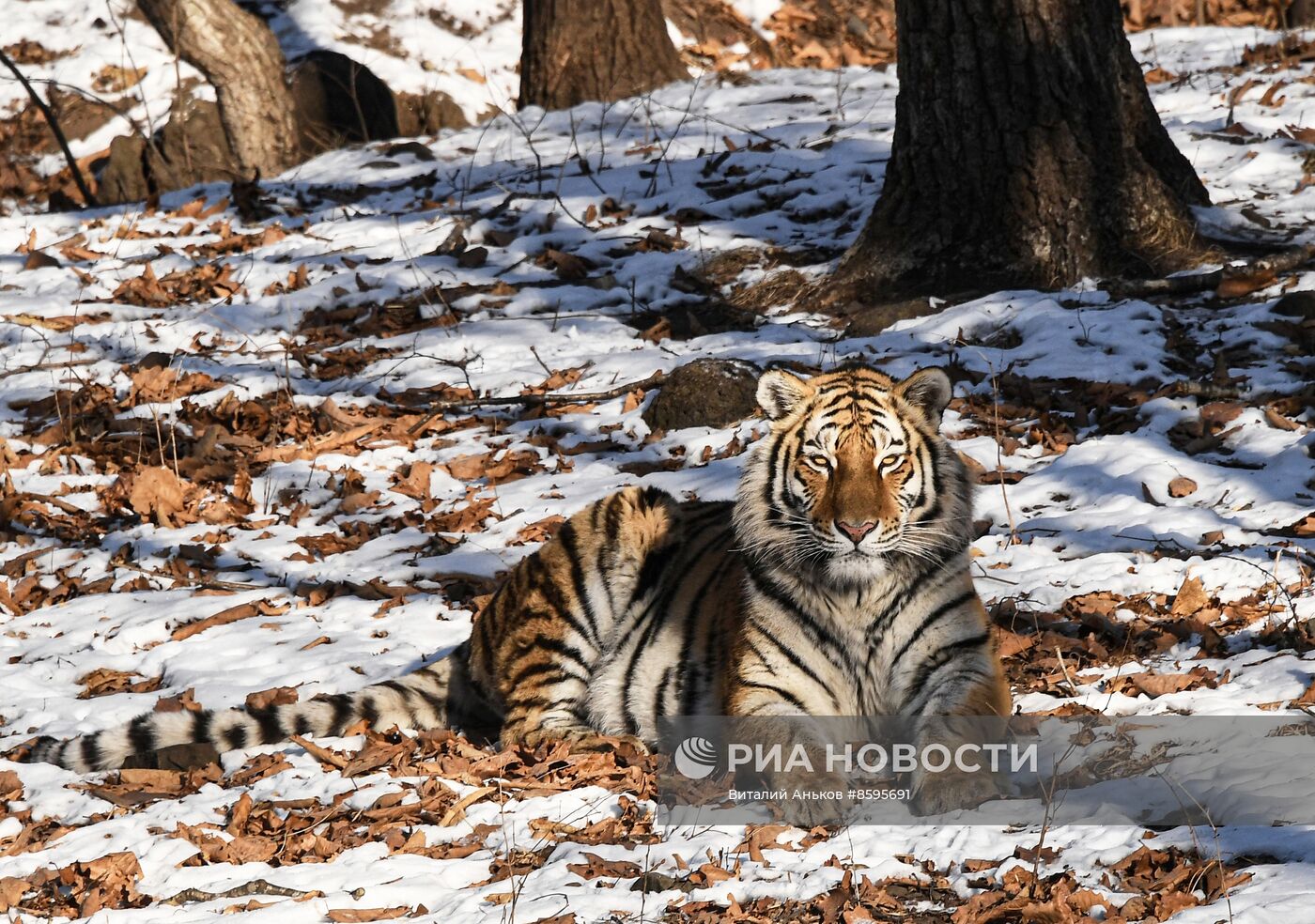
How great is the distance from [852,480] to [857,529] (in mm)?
182

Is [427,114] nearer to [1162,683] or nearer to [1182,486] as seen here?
[1182,486]

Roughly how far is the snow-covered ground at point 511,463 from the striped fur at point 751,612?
0.30 meters

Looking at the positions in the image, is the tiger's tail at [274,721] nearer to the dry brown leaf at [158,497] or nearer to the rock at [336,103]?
the dry brown leaf at [158,497]

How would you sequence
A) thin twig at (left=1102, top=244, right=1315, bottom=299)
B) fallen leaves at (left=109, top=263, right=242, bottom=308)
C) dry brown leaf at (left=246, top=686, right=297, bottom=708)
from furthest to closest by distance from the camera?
fallen leaves at (left=109, top=263, right=242, bottom=308) → thin twig at (left=1102, top=244, right=1315, bottom=299) → dry brown leaf at (left=246, top=686, right=297, bottom=708)

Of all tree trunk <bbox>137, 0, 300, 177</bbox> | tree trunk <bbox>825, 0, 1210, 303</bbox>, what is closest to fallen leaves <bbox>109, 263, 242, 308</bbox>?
tree trunk <bbox>137, 0, 300, 177</bbox>

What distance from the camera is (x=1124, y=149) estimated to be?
7773mm

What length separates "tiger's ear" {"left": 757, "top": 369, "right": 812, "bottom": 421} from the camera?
4.54 metres

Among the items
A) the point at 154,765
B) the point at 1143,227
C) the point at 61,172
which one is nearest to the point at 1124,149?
the point at 1143,227

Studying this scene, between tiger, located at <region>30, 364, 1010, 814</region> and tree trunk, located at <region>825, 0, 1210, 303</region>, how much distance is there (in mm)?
3486

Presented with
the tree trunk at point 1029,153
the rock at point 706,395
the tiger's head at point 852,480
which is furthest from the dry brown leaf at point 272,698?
the tree trunk at point 1029,153

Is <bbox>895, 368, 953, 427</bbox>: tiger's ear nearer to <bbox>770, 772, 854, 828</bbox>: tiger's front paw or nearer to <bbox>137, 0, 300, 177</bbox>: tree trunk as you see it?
<bbox>770, 772, 854, 828</bbox>: tiger's front paw

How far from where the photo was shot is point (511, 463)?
7.34m

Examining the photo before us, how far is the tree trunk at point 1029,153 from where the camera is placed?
7703 mm

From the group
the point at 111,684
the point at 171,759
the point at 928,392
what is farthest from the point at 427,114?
the point at 928,392
